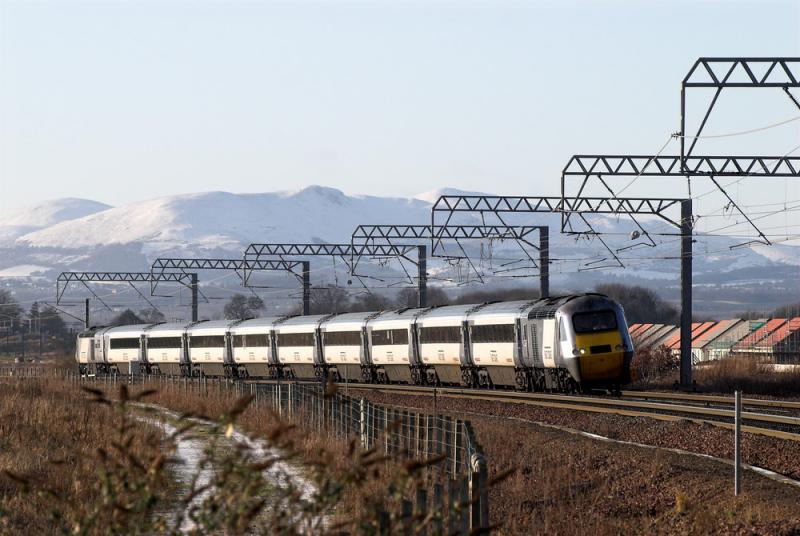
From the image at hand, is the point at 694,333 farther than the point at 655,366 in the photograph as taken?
Yes

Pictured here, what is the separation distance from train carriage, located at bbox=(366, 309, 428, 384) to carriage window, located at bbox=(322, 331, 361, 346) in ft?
3.55

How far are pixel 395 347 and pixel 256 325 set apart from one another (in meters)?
16.5

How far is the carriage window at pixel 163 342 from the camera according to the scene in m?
76.8

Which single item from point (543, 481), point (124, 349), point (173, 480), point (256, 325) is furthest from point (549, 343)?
point (124, 349)

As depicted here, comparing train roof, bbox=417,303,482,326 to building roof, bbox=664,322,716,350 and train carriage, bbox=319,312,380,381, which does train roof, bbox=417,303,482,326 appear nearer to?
train carriage, bbox=319,312,380,381

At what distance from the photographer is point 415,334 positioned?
5247 centimetres

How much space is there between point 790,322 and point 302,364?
2877cm

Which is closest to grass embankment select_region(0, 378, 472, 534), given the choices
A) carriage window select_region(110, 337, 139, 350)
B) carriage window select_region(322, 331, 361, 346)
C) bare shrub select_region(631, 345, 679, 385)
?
carriage window select_region(322, 331, 361, 346)

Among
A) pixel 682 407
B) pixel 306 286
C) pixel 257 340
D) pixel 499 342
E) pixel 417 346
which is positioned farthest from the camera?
pixel 306 286

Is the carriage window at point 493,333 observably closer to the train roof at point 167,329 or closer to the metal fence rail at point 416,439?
the metal fence rail at point 416,439

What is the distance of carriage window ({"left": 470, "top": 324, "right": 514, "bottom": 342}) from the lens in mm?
44656

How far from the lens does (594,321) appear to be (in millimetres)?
41031

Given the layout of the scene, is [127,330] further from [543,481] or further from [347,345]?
[543,481]

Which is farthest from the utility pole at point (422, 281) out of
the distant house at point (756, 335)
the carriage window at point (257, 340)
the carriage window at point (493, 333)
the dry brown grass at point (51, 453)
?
the dry brown grass at point (51, 453)
